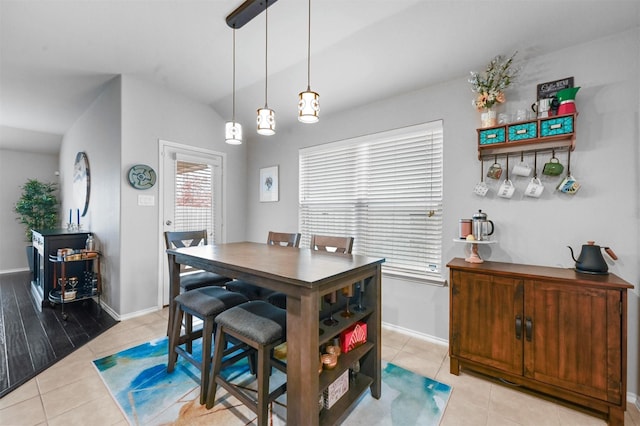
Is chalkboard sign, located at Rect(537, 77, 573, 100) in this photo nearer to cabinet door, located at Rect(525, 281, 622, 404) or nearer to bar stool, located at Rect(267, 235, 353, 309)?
cabinet door, located at Rect(525, 281, 622, 404)

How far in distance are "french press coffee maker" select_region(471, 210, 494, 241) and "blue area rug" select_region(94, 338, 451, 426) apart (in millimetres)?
1155

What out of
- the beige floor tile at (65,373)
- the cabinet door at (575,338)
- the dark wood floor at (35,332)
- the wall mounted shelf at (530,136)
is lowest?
the beige floor tile at (65,373)

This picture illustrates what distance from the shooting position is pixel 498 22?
6.48 ft

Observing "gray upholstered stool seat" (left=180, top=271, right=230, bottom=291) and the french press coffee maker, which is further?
"gray upholstered stool seat" (left=180, top=271, right=230, bottom=291)

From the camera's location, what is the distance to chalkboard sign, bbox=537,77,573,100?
6.53 ft

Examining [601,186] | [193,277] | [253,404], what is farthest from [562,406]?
[193,277]

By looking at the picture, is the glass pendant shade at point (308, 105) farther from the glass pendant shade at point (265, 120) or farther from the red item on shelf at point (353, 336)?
the red item on shelf at point (353, 336)

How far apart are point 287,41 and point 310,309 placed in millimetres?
2419

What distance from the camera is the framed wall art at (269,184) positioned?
4031 mm

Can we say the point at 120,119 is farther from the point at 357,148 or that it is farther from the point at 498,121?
the point at 498,121

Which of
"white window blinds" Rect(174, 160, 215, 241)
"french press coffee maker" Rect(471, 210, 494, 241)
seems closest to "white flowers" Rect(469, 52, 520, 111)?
"french press coffee maker" Rect(471, 210, 494, 241)

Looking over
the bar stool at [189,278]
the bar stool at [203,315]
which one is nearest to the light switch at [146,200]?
the bar stool at [189,278]

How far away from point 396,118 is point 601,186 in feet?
5.62

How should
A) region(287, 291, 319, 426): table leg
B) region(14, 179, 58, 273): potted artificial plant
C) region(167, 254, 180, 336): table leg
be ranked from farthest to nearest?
region(14, 179, 58, 273): potted artificial plant
region(167, 254, 180, 336): table leg
region(287, 291, 319, 426): table leg
